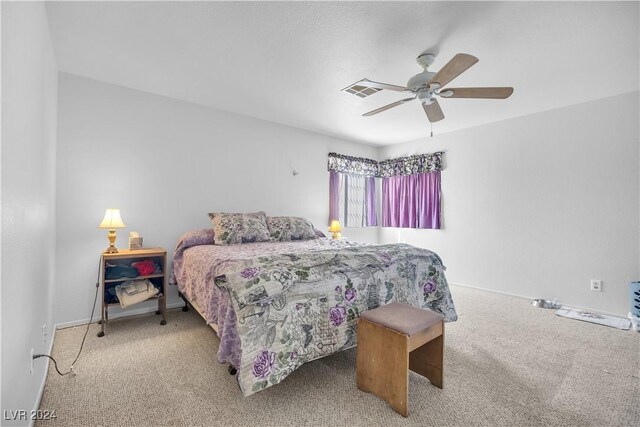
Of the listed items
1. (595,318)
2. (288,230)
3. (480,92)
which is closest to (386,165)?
(288,230)

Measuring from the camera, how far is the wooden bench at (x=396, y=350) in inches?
59.4

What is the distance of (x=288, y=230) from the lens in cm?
349

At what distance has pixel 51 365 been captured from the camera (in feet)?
6.40

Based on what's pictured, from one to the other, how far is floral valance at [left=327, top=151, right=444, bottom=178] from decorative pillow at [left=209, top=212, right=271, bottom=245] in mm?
1982

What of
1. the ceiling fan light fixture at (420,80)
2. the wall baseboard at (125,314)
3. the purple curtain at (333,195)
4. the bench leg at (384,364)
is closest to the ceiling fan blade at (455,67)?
the ceiling fan light fixture at (420,80)

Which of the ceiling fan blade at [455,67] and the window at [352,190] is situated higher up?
the ceiling fan blade at [455,67]

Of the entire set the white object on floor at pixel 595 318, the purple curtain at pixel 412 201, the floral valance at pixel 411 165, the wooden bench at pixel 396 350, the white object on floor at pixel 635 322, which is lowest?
the white object on floor at pixel 595 318

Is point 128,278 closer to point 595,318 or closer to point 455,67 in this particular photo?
point 455,67

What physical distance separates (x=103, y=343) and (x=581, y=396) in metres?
3.42

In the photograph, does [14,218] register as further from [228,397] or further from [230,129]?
[230,129]

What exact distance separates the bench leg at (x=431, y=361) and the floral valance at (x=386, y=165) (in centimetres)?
345

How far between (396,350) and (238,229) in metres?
2.12

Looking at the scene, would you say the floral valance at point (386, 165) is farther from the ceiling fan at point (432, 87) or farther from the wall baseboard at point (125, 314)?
the wall baseboard at point (125, 314)

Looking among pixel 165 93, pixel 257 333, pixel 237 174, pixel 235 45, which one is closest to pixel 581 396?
pixel 257 333
